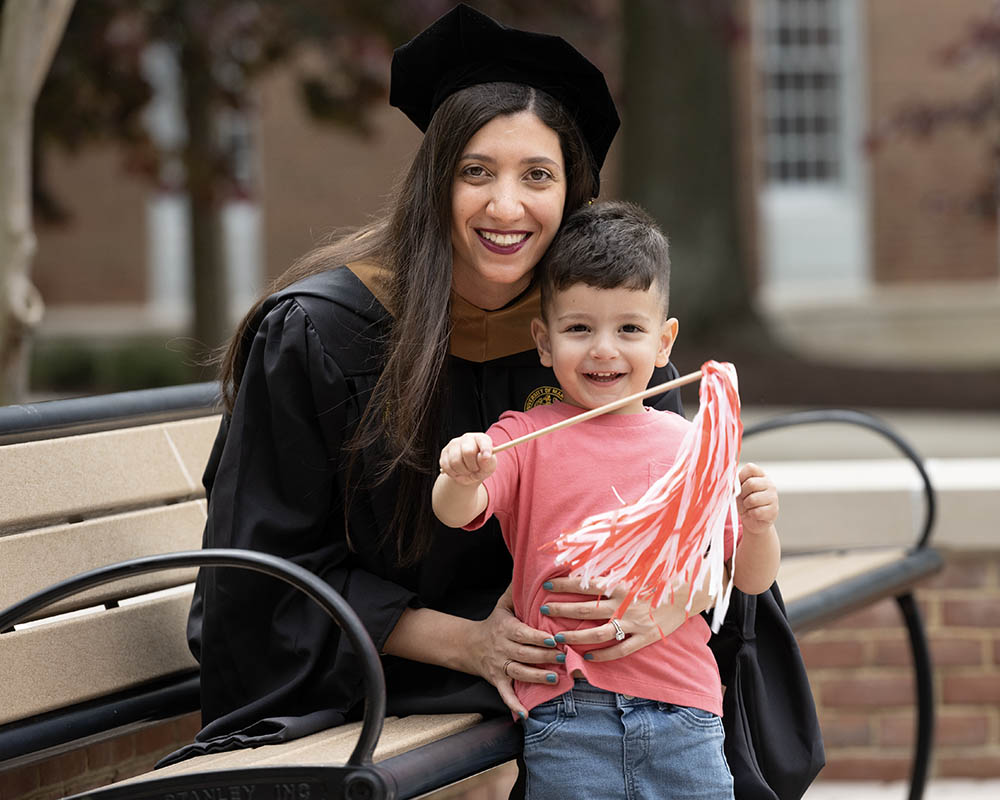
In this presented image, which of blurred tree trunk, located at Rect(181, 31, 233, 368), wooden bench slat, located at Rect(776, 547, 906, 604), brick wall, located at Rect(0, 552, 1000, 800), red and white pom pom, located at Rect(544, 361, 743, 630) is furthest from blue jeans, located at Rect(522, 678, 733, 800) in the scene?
blurred tree trunk, located at Rect(181, 31, 233, 368)

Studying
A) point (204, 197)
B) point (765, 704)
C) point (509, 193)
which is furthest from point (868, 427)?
point (204, 197)

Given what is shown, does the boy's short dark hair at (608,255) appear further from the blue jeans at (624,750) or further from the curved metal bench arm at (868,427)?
the curved metal bench arm at (868,427)

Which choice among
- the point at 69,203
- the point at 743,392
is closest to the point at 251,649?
the point at 743,392

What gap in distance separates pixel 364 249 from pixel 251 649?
0.80m

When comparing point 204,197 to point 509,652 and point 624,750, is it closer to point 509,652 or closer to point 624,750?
point 509,652

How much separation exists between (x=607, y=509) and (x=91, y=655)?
41.6 inches

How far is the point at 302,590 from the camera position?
90.5 inches

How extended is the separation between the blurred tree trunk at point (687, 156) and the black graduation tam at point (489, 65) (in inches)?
438

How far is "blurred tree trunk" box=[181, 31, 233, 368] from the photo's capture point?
1077 centimetres

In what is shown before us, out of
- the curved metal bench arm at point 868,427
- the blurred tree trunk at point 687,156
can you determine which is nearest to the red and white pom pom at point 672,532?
the curved metal bench arm at point 868,427

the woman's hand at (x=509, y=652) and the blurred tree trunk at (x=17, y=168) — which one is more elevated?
the blurred tree trunk at (x=17, y=168)

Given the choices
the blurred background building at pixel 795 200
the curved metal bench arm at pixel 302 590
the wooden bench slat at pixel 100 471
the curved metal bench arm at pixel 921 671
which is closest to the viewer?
the curved metal bench arm at pixel 302 590

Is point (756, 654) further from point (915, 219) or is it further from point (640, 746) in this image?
point (915, 219)

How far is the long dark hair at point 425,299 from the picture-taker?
2654 millimetres
